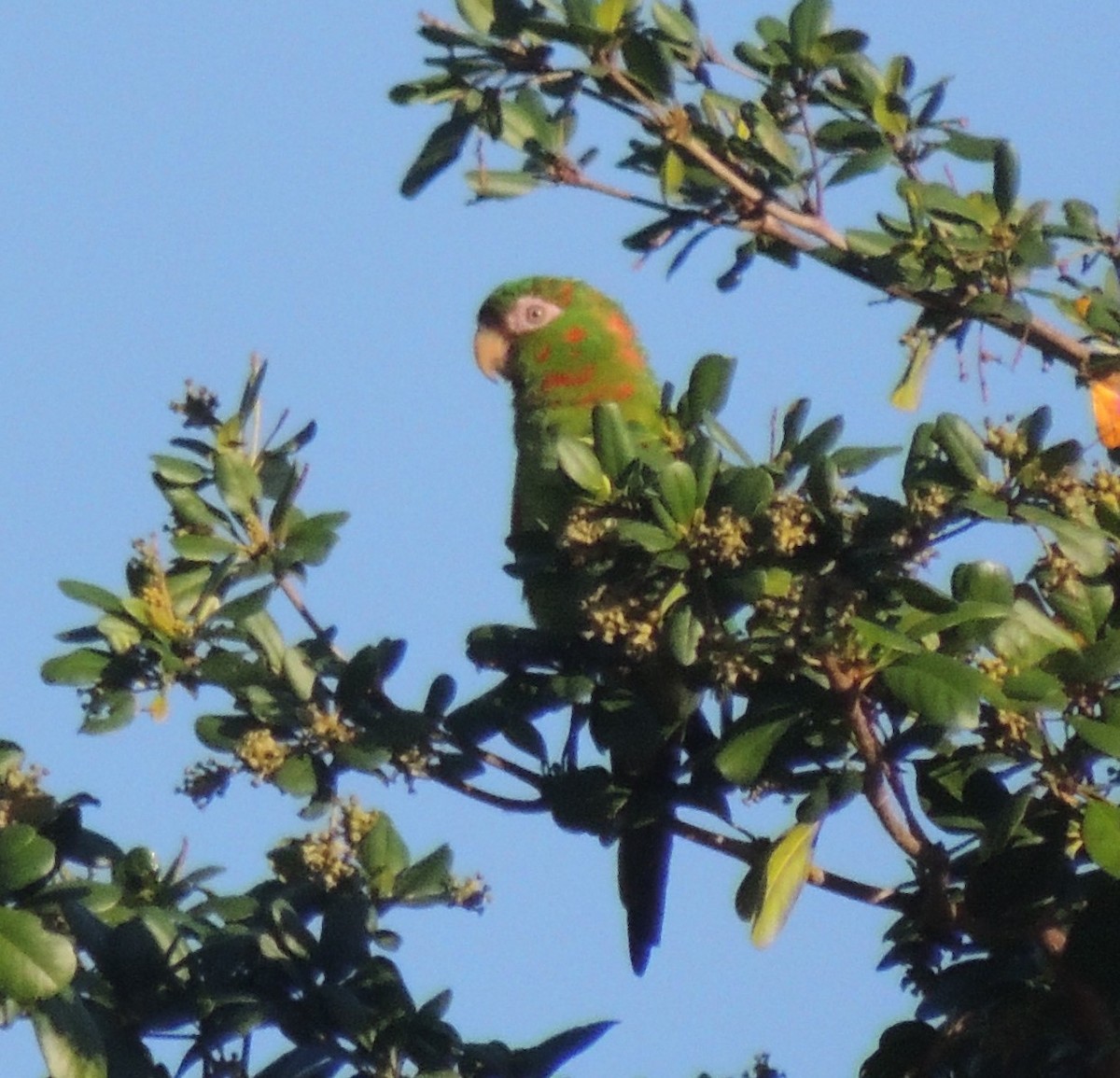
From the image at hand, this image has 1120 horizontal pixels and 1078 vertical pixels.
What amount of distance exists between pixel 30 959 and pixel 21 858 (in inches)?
3.9

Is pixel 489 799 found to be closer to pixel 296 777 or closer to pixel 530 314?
pixel 296 777

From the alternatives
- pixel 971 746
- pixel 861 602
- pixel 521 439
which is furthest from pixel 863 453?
pixel 521 439

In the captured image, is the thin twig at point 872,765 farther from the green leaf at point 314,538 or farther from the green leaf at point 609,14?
the green leaf at point 609,14

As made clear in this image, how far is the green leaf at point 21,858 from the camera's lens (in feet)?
5.35

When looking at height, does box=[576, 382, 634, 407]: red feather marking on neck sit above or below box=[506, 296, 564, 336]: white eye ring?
below

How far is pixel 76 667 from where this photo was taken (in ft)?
6.70

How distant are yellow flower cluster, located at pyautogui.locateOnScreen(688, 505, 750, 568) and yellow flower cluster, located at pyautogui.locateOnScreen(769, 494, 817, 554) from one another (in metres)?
0.03

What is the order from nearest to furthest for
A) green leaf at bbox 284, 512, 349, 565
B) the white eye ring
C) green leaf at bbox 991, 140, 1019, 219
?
green leaf at bbox 284, 512, 349, 565 < green leaf at bbox 991, 140, 1019, 219 < the white eye ring

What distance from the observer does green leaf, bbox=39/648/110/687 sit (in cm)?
203

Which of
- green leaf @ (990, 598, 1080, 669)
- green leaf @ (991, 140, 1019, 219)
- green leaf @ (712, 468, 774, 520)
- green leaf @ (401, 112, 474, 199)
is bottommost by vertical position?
green leaf @ (990, 598, 1080, 669)

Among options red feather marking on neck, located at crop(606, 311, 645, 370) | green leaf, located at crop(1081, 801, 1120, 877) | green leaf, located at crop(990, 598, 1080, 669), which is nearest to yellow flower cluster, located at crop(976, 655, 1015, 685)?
green leaf, located at crop(990, 598, 1080, 669)

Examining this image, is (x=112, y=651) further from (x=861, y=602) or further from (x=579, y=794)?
(x=861, y=602)

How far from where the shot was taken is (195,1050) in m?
1.85

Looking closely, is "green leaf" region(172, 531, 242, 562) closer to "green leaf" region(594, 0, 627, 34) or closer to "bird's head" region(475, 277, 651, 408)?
"green leaf" region(594, 0, 627, 34)
